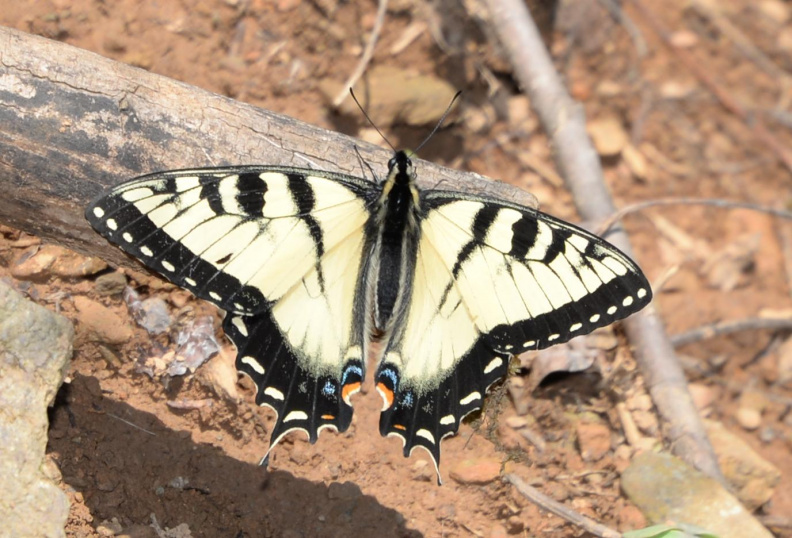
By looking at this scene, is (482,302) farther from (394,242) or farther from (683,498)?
(683,498)

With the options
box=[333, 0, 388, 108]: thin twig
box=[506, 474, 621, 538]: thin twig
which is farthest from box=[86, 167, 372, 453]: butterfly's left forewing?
box=[333, 0, 388, 108]: thin twig

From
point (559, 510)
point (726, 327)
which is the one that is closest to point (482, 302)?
point (559, 510)

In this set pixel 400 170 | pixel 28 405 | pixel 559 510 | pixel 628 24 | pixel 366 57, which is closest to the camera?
pixel 28 405

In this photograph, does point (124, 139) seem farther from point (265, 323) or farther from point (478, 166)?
point (478, 166)

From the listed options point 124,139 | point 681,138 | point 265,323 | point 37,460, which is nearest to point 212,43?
point 124,139

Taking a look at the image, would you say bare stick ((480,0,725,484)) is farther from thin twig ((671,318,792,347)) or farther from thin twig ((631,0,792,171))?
thin twig ((631,0,792,171))

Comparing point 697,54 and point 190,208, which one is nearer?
point 190,208

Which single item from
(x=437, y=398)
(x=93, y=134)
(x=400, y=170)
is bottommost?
(x=437, y=398)
